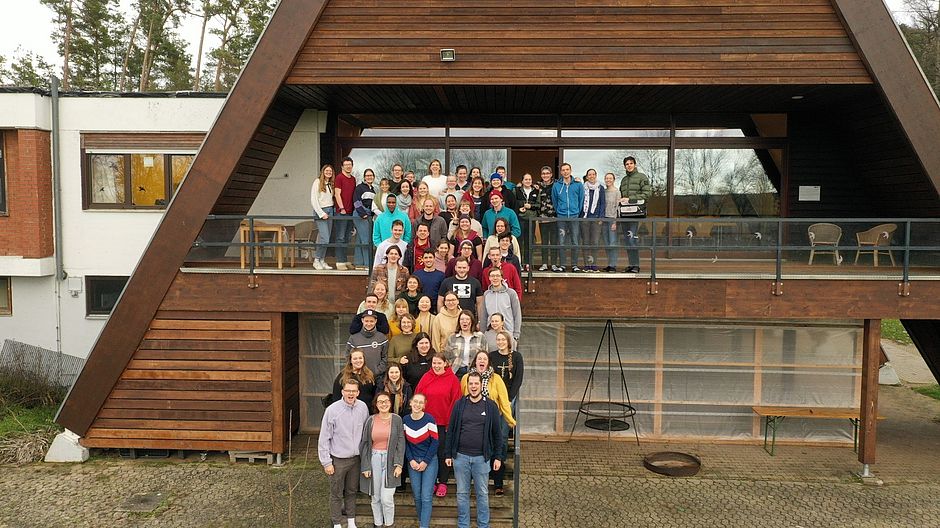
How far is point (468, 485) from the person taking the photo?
6.89 metres

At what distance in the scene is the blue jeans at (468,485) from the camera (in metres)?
6.73

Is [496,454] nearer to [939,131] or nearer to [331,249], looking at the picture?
[331,249]

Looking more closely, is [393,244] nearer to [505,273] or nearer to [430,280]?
[430,280]

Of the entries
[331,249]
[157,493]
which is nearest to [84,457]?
[157,493]

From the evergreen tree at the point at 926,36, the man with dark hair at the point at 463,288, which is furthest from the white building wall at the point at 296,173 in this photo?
the evergreen tree at the point at 926,36

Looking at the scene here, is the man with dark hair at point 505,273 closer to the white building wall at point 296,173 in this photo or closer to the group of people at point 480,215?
the group of people at point 480,215

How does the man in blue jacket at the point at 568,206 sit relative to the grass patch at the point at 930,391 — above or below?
above

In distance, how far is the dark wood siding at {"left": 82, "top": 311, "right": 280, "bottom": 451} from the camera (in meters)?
10.0

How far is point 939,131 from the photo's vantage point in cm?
920

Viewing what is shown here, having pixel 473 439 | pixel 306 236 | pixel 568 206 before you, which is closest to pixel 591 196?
pixel 568 206

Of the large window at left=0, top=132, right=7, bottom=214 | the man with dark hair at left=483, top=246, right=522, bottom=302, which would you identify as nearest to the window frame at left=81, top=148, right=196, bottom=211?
the large window at left=0, top=132, right=7, bottom=214

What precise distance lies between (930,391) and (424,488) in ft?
44.5

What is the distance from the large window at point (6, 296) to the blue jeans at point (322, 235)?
757 centimetres

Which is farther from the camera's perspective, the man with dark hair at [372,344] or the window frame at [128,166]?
the window frame at [128,166]
